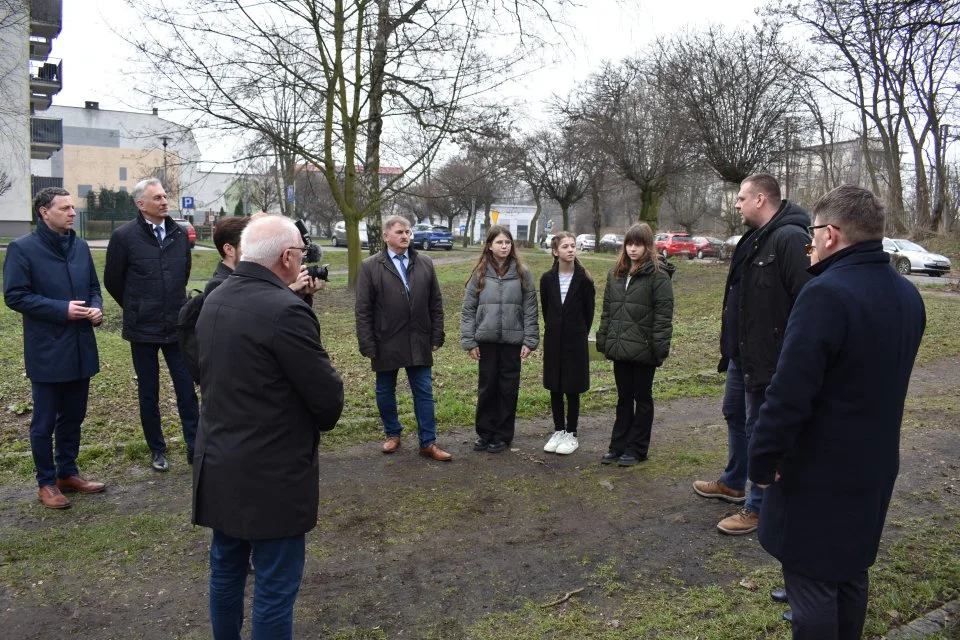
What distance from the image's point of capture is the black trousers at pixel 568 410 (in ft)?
19.4

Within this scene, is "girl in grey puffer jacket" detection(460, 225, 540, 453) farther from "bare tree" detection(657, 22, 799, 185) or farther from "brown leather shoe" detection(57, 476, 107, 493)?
"bare tree" detection(657, 22, 799, 185)

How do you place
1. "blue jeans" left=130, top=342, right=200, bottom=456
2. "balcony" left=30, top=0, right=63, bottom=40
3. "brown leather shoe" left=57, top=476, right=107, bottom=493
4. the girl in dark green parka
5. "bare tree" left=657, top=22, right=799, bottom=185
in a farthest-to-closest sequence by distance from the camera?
"balcony" left=30, top=0, right=63, bottom=40, "bare tree" left=657, top=22, right=799, bottom=185, the girl in dark green parka, "blue jeans" left=130, top=342, right=200, bottom=456, "brown leather shoe" left=57, top=476, right=107, bottom=493

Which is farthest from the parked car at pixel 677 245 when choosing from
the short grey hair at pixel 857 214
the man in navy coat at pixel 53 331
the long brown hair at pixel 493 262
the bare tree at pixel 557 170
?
the short grey hair at pixel 857 214

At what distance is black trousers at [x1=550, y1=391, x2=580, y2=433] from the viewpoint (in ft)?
19.4

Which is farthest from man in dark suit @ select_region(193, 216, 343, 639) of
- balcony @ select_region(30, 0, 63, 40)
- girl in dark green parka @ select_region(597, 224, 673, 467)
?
balcony @ select_region(30, 0, 63, 40)

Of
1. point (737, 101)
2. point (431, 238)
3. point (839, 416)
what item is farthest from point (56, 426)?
point (431, 238)

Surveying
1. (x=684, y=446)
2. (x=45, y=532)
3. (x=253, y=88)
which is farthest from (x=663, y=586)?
(x=253, y=88)

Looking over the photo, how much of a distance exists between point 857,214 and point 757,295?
4.89ft

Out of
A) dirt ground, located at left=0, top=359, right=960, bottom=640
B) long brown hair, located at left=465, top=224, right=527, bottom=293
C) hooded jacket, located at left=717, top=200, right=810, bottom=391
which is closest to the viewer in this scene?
dirt ground, located at left=0, top=359, right=960, bottom=640

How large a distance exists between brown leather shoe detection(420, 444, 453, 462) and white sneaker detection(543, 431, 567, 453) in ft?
→ 2.69

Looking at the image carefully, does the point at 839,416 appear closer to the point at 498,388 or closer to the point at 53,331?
the point at 498,388

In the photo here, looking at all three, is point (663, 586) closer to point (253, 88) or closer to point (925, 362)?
point (925, 362)

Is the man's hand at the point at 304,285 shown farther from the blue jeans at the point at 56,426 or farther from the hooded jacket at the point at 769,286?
the hooded jacket at the point at 769,286

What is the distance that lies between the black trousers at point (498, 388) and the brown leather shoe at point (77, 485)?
2.92 m
